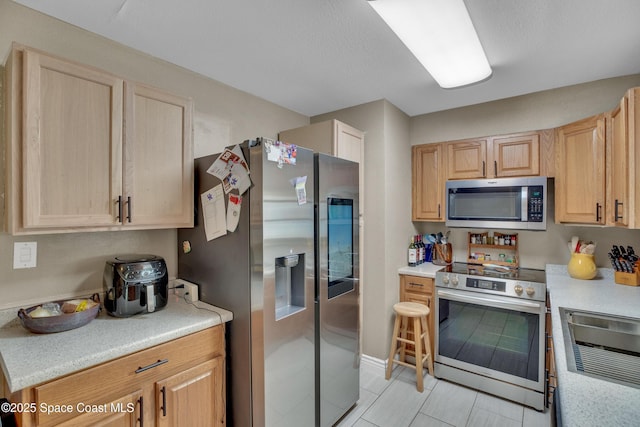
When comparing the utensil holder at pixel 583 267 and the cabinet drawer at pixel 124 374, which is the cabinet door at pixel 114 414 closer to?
the cabinet drawer at pixel 124 374

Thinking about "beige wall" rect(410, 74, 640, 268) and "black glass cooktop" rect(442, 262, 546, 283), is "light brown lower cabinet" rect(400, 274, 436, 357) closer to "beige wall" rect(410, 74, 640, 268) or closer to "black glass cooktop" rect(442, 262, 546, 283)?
"black glass cooktop" rect(442, 262, 546, 283)

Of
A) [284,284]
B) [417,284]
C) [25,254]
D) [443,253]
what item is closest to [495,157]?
[443,253]

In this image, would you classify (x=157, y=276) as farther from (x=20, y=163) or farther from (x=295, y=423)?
(x=295, y=423)

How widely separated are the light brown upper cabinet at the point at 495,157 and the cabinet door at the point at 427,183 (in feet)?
0.38

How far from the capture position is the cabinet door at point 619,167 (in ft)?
5.59

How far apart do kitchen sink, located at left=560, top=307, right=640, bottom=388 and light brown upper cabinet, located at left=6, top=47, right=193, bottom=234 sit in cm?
201

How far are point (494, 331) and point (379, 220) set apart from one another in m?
1.26

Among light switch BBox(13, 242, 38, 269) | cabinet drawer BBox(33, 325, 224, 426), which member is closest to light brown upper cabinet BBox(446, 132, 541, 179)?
cabinet drawer BBox(33, 325, 224, 426)

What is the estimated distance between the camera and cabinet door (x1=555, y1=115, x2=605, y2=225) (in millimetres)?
2059

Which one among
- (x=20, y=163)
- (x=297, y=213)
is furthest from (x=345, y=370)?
(x=20, y=163)

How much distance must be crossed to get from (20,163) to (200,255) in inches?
36.5

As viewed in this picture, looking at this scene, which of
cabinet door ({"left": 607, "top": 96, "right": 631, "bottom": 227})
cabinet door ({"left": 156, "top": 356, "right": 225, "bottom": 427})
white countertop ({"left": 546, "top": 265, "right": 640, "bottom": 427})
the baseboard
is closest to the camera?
white countertop ({"left": 546, "top": 265, "right": 640, "bottom": 427})

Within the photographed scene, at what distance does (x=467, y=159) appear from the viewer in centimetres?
283

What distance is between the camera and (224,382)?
5.28ft
